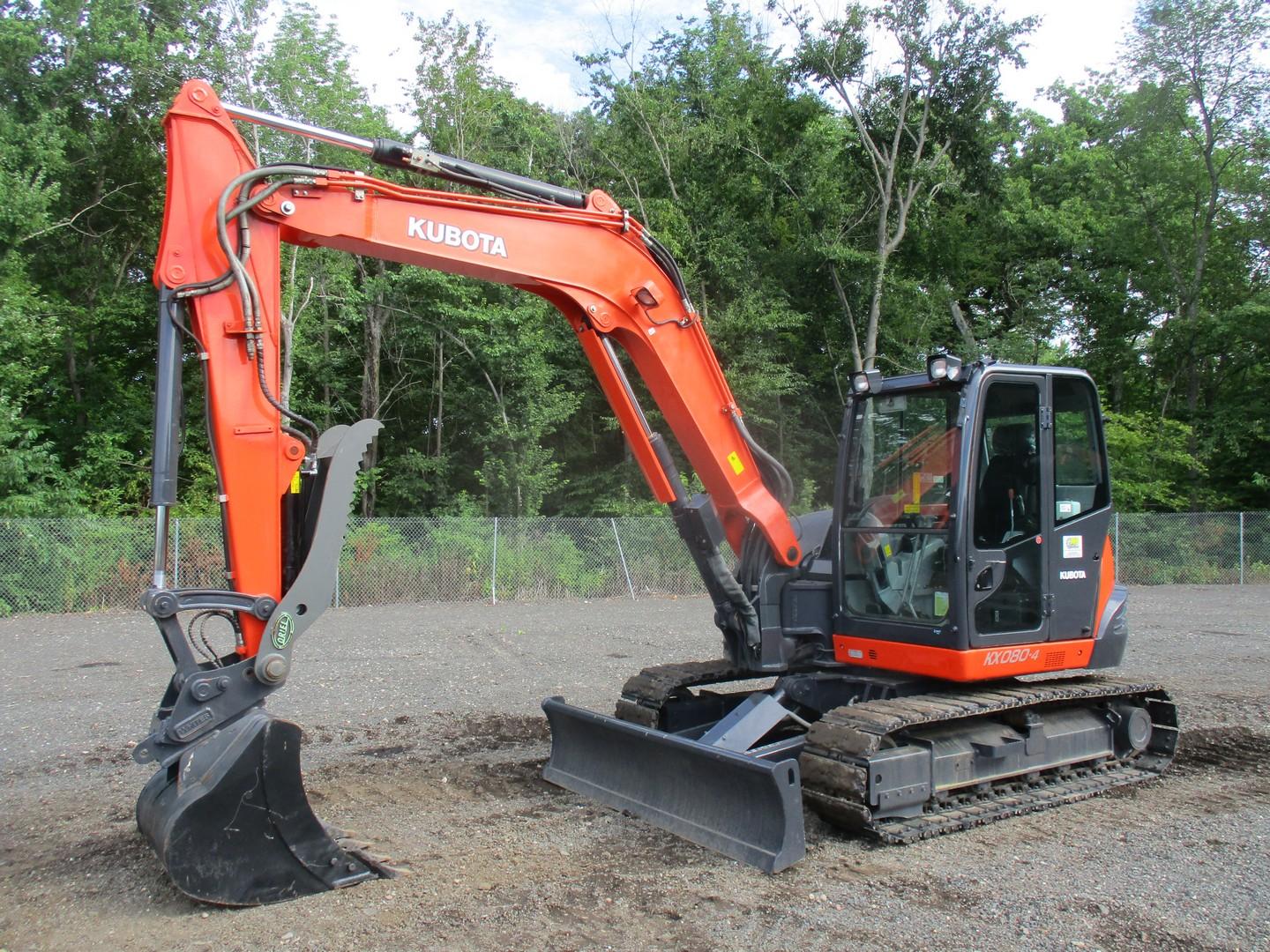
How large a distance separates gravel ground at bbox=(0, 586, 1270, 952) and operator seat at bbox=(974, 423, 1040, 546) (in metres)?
1.66

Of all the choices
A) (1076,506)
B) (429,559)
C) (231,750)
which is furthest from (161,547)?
(429,559)

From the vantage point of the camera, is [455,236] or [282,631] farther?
[455,236]

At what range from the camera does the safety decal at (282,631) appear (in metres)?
4.26

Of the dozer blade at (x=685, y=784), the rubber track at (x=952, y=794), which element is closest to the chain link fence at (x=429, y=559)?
the dozer blade at (x=685, y=784)

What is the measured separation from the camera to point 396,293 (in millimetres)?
21984

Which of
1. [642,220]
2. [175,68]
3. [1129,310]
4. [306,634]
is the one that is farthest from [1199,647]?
[175,68]

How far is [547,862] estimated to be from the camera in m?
4.70

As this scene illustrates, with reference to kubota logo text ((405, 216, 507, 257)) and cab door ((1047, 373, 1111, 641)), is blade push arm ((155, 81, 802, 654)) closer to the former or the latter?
kubota logo text ((405, 216, 507, 257))

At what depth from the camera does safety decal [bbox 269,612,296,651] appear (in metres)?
4.26

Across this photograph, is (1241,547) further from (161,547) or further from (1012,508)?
(161,547)

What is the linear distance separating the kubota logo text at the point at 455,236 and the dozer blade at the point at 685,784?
272 centimetres

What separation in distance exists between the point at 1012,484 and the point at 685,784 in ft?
8.31

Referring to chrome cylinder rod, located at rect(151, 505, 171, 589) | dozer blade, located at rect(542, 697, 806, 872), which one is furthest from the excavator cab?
chrome cylinder rod, located at rect(151, 505, 171, 589)

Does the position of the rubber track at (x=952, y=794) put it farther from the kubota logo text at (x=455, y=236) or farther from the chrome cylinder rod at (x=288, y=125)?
the chrome cylinder rod at (x=288, y=125)
